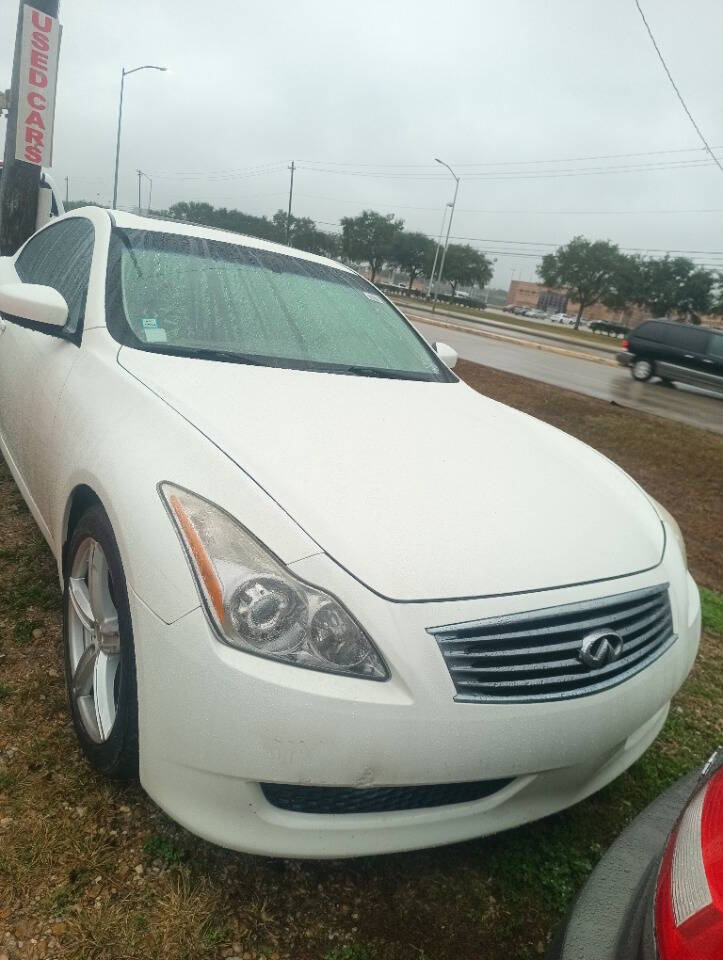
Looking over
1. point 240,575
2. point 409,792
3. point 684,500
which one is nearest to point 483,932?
point 409,792

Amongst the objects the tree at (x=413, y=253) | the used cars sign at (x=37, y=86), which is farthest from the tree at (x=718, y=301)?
the used cars sign at (x=37, y=86)

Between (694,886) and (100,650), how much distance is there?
4.97ft

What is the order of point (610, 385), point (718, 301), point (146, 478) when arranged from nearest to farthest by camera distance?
point (146, 478) → point (610, 385) → point (718, 301)

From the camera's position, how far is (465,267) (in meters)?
75.4

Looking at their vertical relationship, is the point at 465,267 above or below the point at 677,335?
above

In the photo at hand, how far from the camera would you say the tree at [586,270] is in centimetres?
5703

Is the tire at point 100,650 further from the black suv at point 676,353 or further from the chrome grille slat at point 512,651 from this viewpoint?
the black suv at point 676,353

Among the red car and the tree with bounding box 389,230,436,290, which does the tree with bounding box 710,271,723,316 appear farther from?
the red car

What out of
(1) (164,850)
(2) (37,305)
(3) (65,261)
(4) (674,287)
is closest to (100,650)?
(1) (164,850)

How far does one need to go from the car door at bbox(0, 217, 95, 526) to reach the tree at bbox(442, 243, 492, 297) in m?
74.8

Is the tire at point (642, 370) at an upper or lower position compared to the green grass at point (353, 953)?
upper

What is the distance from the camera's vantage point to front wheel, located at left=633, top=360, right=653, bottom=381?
16.4 metres

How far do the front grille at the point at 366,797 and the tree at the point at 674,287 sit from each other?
61.3 meters

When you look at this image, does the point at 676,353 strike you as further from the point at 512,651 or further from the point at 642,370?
the point at 512,651
